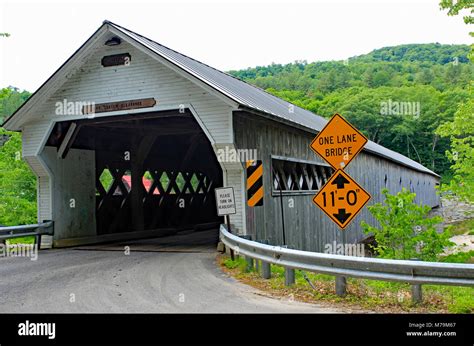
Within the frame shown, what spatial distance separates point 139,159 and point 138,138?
0.69 m

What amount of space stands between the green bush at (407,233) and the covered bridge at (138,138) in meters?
2.80

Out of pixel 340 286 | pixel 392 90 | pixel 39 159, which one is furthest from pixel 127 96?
pixel 392 90

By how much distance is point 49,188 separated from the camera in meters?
13.1

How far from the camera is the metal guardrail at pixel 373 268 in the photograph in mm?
5262

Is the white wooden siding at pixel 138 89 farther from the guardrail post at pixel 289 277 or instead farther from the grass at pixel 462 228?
the grass at pixel 462 228

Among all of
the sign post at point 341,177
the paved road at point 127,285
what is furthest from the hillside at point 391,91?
the sign post at point 341,177

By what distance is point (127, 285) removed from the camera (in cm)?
760

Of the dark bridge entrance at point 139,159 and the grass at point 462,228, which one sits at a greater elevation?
the dark bridge entrance at point 139,159

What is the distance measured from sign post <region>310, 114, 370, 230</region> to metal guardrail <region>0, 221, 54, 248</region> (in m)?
8.26

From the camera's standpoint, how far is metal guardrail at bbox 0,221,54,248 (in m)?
12.2

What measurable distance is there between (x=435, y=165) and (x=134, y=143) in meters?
65.0

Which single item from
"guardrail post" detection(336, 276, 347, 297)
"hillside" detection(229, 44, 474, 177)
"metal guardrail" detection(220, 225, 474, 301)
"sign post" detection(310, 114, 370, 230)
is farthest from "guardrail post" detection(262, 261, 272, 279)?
"hillside" detection(229, 44, 474, 177)
